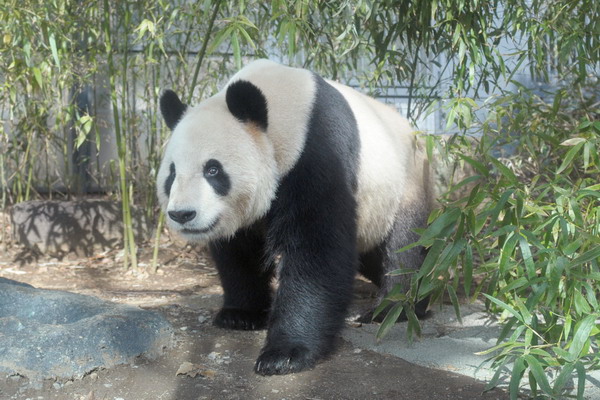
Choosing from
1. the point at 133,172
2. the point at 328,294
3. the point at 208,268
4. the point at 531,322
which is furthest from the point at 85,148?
the point at 531,322

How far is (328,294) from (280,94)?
86cm

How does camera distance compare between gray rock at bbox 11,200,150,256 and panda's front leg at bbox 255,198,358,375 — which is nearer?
panda's front leg at bbox 255,198,358,375

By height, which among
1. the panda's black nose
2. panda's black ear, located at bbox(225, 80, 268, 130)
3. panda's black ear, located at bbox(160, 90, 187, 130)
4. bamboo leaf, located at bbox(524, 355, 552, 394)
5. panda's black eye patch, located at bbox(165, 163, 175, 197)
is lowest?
bamboo leaf, located at bbox(524, 355, 552, 394)

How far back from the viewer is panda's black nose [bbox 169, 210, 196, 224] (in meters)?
2.78

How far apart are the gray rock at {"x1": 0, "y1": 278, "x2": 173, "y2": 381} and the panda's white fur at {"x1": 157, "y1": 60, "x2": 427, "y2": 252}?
1.33 ft

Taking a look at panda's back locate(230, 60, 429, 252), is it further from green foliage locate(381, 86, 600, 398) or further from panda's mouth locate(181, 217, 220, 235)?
green foliage locate(381, 86, 600, 398)

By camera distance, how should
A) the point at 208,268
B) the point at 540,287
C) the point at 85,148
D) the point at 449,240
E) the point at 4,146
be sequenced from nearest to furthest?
the point at 540,287 → the point at 449,240 → the point at 208,268 → the point at 4,146 → the point at 85,148

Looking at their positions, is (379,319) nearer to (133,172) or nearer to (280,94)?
(280,94)

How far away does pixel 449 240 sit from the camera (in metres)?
2.65

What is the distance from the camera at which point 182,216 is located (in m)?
2.79

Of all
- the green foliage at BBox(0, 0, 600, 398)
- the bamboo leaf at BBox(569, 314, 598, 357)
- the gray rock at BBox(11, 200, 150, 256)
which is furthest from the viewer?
the gray rock at BBox(11, 200, 150, 256)

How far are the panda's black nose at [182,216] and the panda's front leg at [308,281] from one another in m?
0.37

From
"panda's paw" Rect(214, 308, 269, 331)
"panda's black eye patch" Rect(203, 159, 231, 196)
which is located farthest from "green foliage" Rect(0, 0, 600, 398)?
"panda's paw" Rect(214, 308, 269, 331)

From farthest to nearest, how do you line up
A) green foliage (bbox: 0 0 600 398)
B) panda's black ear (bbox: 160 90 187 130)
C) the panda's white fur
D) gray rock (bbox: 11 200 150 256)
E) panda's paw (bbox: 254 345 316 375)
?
1. gray rock (bbox: 11 200 150 256)
2. panda's black ear (bbox: 160 90 187 130)
3. the panda's white fur
4. panda's paw (bbox: 254 345 316 375)
5. green foliage (bbox: 0 0 600 398)
